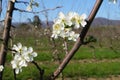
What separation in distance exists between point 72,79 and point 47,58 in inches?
343

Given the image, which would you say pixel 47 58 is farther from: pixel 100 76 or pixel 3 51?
pixel 3 51

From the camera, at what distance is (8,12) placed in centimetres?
216

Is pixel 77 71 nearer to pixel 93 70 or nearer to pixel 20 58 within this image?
pixel 93 70

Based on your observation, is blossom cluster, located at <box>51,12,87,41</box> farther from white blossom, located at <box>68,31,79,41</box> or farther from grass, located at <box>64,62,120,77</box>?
grass, located at <box>64,62,120,77</box>

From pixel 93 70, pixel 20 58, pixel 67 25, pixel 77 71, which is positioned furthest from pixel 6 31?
pixel 93 70

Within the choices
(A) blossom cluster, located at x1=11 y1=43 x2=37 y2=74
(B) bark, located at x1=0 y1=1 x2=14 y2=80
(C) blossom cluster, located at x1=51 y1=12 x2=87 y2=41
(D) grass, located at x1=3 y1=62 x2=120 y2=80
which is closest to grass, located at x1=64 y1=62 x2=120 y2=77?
(D) grass, located at x1=3 y1=62 x2=120 y2=80

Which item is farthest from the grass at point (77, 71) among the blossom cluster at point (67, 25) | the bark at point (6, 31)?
the blossom cluster at point (67, 25)

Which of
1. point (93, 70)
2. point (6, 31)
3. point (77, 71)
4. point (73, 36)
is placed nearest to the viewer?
point (73, 36)

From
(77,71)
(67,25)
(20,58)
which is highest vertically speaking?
(77,71)

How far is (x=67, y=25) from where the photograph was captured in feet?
4.60

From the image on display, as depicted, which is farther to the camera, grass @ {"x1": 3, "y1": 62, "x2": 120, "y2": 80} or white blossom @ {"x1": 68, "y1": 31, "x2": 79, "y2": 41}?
grass @ {"x1": 3, "y1": 62, "x2": 120, "y2": 80}

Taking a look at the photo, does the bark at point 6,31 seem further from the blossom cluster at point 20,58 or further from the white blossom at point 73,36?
the white blossom at point 73,36

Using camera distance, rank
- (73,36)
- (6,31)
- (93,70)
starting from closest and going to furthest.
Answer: (73,36) < (6,31) < (93,70)

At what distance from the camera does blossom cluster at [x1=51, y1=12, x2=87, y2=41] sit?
54.6 inches
